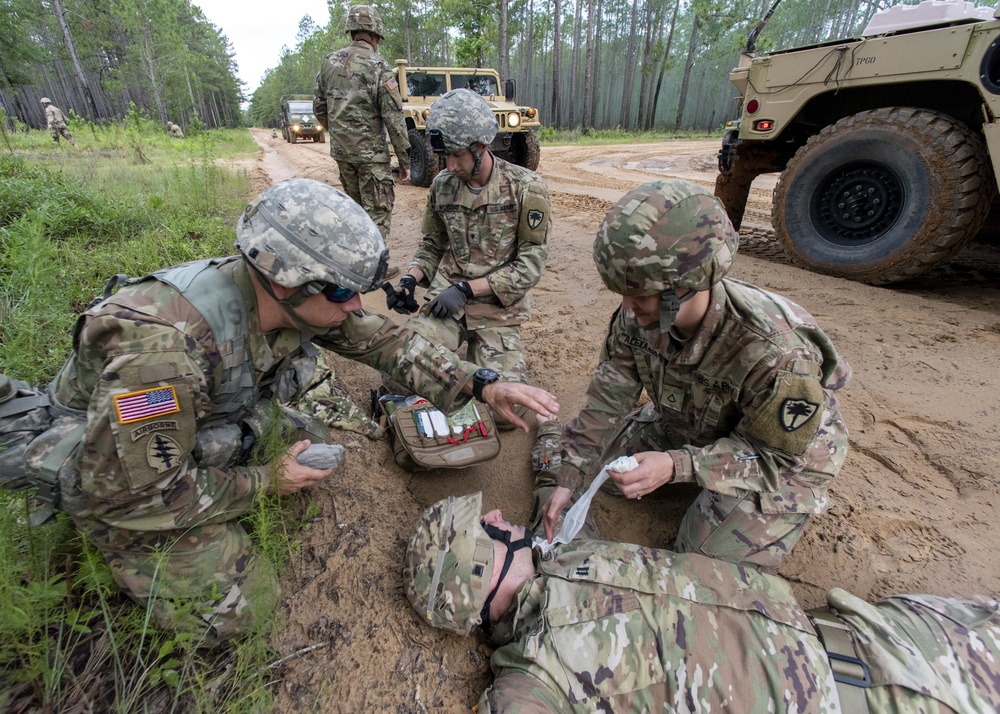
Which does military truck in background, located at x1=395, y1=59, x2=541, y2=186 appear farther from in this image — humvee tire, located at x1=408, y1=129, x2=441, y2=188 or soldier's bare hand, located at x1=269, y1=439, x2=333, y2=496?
soldier's bare hand, located at x1=269, y1=439, x2=333, y2=496

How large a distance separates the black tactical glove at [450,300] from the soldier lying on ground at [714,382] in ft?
4.00

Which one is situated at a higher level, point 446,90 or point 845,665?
point 446,90

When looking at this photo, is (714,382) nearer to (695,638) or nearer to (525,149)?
(695,638)

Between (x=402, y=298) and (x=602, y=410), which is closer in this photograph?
(x=602, y=410)

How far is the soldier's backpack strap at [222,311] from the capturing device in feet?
5.89

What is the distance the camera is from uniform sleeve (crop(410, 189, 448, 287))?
373 centimetres

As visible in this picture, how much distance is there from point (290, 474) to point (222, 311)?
661 millimetres

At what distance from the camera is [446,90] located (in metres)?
10.7

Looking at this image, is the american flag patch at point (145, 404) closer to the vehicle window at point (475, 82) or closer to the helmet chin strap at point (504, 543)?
the helmet chin strap at point (504, 543)

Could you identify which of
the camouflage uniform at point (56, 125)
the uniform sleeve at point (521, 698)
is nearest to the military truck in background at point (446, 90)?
the uniform sleeve at point (521, 698)

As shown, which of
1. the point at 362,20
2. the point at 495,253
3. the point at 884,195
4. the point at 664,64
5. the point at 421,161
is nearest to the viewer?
the point at 495,253

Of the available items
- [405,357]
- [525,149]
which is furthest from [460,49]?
[405,357]

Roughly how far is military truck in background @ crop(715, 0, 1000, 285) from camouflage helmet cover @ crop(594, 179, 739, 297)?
3.59 m

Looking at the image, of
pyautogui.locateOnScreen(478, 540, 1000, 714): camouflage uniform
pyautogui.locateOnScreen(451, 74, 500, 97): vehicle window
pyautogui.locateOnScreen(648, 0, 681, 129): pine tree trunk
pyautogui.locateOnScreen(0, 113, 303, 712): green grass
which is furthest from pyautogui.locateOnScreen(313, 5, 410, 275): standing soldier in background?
pyautogui.locateOnScreen(648, 0, 681, 129): pine tree trunk
